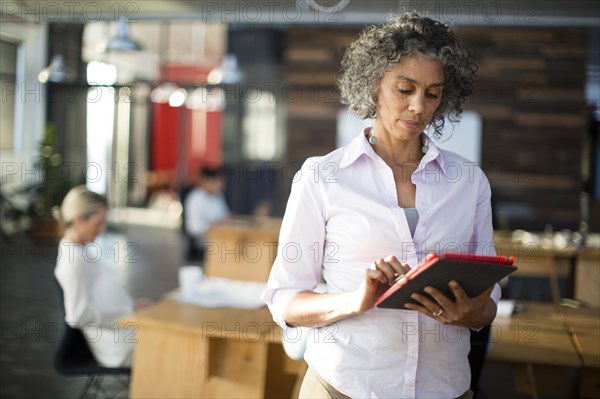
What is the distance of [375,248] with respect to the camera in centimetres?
164

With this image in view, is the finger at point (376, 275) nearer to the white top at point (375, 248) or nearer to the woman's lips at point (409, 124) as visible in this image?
the white top at point (375, 248)

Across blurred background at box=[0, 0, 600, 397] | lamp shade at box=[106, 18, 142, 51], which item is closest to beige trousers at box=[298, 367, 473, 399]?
blurred background at box=[0, 0, 600, 397]

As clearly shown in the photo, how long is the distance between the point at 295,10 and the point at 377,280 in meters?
3.10

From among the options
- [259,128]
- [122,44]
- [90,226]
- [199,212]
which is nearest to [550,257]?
[199,212]

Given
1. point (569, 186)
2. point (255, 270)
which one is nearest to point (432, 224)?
point (255, 270)

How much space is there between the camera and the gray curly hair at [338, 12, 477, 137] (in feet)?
5.53

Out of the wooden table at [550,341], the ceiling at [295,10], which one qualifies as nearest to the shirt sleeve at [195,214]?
the ceiling at [295,10]

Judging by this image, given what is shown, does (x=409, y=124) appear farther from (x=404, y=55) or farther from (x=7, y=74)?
(x=7, y=74)

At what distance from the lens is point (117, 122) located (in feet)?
45.7

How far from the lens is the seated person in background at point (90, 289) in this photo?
340cm

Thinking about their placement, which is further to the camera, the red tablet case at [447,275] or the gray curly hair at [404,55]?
the gray curly hair at [404,55]

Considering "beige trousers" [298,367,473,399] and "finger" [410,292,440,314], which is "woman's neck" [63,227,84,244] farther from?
"finger" [410,292,440,314]

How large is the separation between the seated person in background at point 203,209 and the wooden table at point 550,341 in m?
4.36

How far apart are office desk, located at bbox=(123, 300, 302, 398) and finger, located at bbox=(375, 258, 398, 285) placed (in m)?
1.56
